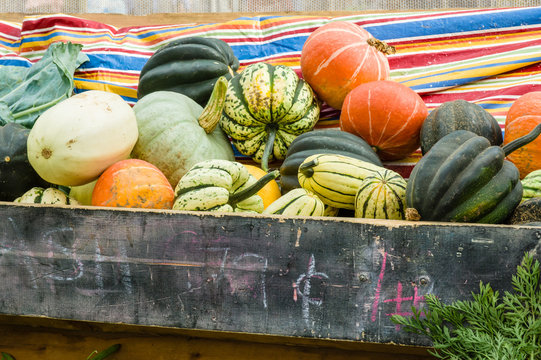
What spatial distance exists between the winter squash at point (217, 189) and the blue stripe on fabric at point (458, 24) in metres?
1.26

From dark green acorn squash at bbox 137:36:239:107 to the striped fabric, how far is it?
290 mm

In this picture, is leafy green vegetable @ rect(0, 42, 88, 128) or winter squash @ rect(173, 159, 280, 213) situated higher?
leafy green vegetable @ rect(0, 42, 88, 128)

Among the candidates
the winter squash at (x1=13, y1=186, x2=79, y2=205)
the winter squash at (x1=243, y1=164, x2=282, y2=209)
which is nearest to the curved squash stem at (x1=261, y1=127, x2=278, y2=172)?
the winter squash at (x1=243, y1=164, x2=282, y2=209)

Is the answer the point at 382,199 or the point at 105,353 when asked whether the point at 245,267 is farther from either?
the point at 105,353

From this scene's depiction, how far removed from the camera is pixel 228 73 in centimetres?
207

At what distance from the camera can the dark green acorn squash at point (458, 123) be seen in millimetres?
1594

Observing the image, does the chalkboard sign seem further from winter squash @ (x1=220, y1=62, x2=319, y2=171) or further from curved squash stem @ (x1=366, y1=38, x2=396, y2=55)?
curved squash stem @ (x1=366, y1=38, x2=396, y2=55)

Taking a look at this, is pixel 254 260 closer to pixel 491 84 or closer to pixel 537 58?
pixel 491 84

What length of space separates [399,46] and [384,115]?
70 centimetres

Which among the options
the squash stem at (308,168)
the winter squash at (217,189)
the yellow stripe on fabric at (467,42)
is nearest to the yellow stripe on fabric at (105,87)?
the winter squash at (217,189)

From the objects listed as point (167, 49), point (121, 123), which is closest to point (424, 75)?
point (167, 49)

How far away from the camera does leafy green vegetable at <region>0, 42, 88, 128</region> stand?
2014 millimetres

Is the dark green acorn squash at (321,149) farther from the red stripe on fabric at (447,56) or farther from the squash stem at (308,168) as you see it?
the red stripe on fabric at (447,56)

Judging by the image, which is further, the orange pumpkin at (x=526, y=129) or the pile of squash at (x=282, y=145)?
the orange pumpkin at (x=526, y=129)
